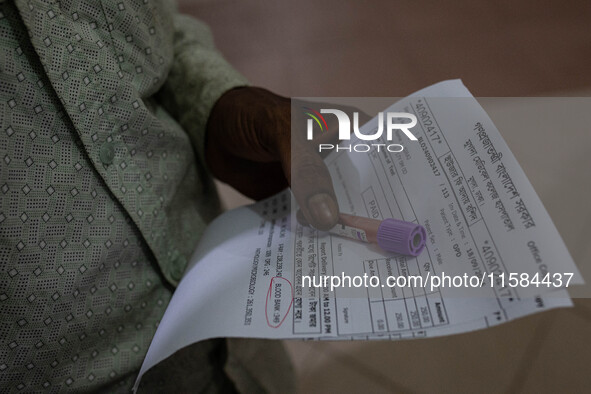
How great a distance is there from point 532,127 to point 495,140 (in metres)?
A: 0.21

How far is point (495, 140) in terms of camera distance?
0.84 ft

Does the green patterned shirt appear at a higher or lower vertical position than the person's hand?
lower

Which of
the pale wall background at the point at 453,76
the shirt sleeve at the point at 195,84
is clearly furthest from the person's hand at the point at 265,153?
the pale wall background at the point at 453,76

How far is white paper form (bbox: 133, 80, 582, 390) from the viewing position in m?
0.22

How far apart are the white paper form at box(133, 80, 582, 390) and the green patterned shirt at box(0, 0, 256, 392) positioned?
0.18 ft

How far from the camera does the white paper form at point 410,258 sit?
22cm

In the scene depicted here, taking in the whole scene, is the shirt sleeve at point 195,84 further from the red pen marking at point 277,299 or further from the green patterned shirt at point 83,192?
the red pen marking at point 277,299

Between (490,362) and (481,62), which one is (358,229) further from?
(481,62)

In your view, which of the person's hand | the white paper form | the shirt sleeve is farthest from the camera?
the shirt sleeve

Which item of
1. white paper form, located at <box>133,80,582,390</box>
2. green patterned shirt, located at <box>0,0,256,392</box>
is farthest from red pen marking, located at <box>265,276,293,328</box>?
green patterned shirt, located at <box>0,0,256,392</box>

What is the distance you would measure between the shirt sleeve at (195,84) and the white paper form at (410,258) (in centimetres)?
15
